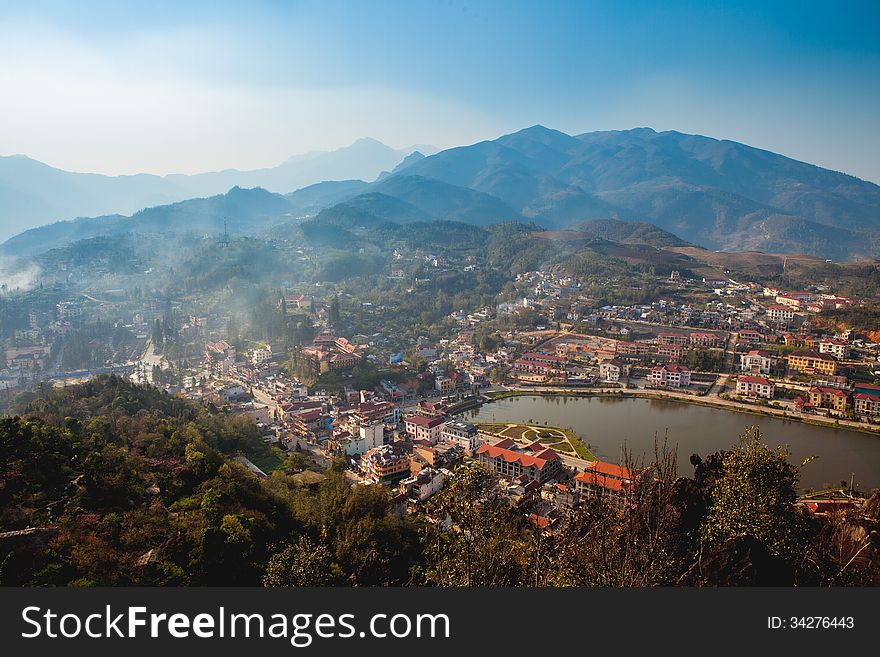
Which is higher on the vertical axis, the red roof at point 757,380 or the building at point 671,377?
the red roof at point 757,380

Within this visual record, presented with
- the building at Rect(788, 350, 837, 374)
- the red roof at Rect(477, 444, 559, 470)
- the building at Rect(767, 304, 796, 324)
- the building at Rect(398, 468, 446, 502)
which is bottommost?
the building at Rect(398, 468, 446, 502)

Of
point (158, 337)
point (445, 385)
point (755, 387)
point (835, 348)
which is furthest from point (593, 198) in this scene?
point (445, 385)

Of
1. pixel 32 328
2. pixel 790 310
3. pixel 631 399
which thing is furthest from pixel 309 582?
pixel 32 328

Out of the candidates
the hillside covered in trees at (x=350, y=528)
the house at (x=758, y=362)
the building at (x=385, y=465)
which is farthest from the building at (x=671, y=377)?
the hillside covered in trees at (x=350, y=528)

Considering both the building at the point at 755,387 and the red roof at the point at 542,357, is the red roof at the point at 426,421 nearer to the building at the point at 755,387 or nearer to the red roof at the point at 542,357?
the red roof at the point at 542,357

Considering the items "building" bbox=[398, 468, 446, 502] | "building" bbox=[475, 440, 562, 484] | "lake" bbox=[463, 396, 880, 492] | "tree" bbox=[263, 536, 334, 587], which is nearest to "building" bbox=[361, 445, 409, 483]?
"building" bbox=[398, 468, 446, 502]

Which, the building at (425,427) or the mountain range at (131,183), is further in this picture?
the mountain range at (131,183)

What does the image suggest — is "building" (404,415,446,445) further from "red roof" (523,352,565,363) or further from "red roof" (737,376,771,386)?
"red roof" (737,376,771,386)

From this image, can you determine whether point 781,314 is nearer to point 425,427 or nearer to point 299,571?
point 425,427
